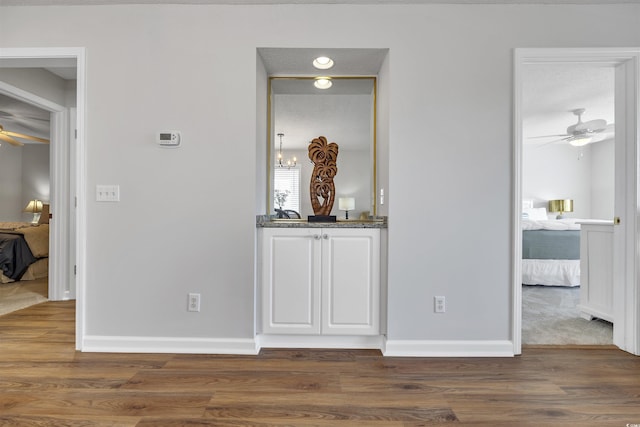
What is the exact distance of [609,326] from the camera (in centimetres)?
294

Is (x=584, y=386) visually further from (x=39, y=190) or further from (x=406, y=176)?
(x=39, y=190)

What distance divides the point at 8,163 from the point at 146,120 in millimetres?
7096

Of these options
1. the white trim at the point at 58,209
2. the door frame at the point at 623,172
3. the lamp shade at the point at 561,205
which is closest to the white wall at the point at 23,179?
the white trim at the point at 58,209

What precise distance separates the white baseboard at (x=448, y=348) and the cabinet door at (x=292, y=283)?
0.55 metres

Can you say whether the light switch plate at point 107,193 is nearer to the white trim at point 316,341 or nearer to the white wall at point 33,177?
the white trim at point 316,341

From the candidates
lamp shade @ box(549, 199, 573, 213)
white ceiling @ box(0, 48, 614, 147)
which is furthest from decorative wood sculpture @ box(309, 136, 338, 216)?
lamp shade @ box(549, 199, 573, 213)

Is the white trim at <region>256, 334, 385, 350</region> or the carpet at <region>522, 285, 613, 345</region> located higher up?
the white trim at <region>256, 334, 385, 350</region>

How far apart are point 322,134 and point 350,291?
1.23m

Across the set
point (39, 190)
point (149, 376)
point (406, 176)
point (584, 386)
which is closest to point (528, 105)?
point (406, 176)

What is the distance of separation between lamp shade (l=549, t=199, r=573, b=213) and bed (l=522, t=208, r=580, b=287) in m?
3.14

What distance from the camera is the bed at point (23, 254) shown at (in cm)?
455

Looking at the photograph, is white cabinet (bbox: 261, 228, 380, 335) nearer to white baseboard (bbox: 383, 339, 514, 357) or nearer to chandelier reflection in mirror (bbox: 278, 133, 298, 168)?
white baseboard (bbox: 383, 339, 514, 357)

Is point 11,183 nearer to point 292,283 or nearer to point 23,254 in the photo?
point 23,254

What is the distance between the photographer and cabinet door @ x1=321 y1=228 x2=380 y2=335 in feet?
8.02
